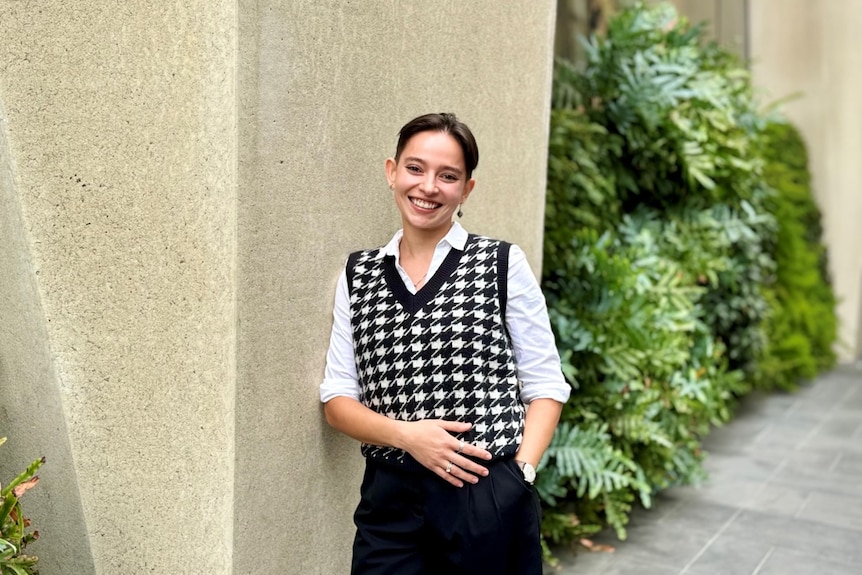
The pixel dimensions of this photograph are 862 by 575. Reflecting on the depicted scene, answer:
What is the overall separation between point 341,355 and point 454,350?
0.37m

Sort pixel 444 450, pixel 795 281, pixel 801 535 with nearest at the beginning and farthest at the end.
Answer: pixel 444 450 → pixel 801 535 → pixel 795 281

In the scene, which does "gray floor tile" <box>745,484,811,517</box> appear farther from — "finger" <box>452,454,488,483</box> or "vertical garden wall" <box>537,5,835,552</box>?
"finger" <box>452,454,488,483</box>

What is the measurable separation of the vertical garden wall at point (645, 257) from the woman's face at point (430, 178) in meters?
2.39

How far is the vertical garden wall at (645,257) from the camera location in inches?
195

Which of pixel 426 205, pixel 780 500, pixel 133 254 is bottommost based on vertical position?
pixel 780 500

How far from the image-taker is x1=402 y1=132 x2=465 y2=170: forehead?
2.53 m

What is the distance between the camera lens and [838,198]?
10062 millimetres

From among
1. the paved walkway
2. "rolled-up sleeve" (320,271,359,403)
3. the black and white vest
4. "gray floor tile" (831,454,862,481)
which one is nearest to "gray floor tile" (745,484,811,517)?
the paved walkway

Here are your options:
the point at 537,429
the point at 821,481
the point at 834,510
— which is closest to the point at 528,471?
the point at 537,429

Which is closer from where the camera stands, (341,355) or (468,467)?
(468,467)

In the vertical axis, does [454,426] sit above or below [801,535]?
above

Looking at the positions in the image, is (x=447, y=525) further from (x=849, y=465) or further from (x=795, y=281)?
(x=795, y=281)

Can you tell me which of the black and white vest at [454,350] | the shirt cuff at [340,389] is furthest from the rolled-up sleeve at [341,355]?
the black and white vest at [454,350]

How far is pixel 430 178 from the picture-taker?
2527 mm
